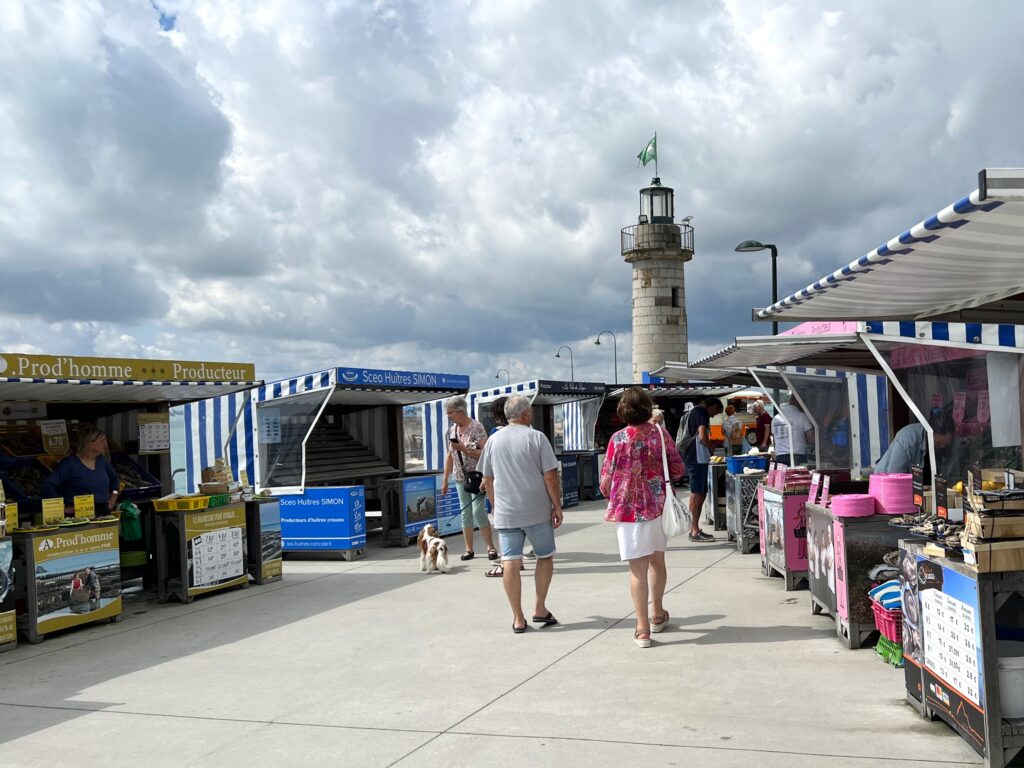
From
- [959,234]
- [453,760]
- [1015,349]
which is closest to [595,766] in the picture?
[453,760]

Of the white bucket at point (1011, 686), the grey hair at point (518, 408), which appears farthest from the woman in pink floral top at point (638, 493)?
the white bucket at point (1011, 686)

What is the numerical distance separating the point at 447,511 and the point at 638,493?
7.67 metres

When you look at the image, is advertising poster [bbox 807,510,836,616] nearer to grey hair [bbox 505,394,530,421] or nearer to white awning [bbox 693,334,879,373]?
white awning [bbox 693,334,879,373]

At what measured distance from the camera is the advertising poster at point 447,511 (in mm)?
13203

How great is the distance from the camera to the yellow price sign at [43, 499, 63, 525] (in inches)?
295

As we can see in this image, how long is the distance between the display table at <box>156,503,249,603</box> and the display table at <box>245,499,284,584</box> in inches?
6.6

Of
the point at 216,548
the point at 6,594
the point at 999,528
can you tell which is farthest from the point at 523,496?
the point at 6,594

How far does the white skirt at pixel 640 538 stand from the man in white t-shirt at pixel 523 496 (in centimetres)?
73

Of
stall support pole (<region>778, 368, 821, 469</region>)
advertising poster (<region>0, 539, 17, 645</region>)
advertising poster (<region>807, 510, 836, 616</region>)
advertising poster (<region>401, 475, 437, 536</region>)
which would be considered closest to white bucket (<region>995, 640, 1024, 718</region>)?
advertising poster (<region>807, 510, 836, 616</region>)

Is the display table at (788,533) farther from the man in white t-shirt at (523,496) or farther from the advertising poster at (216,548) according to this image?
the advertising poster at (216,548)

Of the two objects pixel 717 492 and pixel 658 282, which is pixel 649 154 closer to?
pixel 658 282

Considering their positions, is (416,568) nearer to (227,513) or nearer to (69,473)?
(227,513)

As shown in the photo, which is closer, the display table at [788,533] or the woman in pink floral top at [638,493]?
the woman in pink floral top at [638,493]

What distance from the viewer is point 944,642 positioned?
13.4 feet
